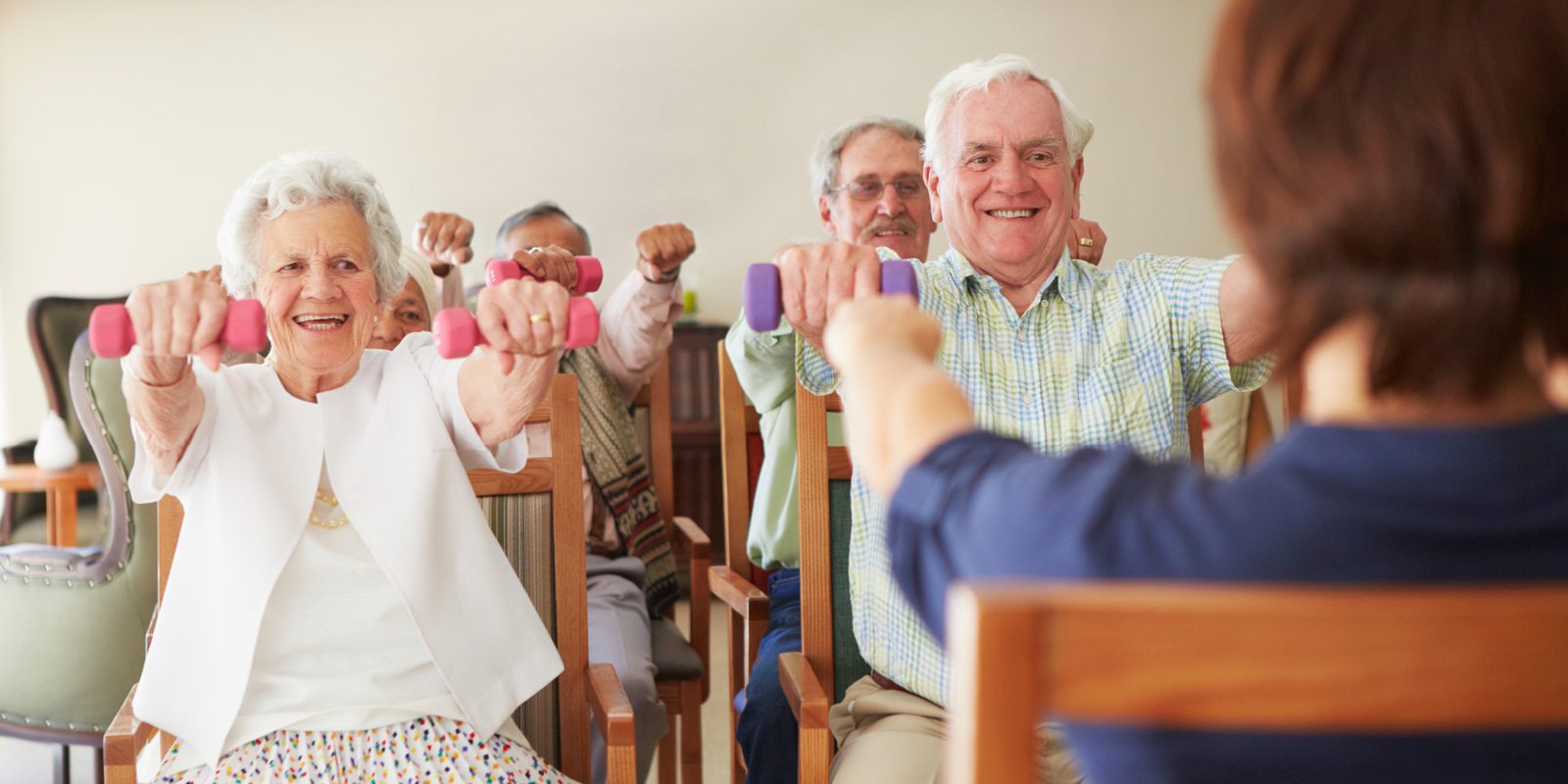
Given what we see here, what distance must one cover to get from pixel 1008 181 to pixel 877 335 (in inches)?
39.5

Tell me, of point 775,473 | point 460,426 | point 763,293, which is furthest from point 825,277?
point 775,473

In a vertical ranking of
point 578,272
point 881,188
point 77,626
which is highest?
point 881,188

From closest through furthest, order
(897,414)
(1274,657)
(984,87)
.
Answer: (1274,657), (897,414), (984,87)

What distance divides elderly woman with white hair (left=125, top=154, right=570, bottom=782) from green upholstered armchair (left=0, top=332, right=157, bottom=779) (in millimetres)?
935

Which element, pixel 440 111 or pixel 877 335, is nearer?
pixel 877 335

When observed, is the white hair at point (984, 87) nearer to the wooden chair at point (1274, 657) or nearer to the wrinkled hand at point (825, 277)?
the wrinkled hand at point (825, 277)

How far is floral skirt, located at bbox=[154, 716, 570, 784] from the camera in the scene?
4.78ft

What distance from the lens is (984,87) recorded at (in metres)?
1.90

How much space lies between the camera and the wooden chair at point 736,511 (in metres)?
2.35

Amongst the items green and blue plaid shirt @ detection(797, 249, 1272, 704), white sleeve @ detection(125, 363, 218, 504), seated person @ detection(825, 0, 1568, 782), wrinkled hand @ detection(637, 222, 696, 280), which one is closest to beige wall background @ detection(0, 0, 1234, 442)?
wrinkled hand @ detection(637, 222, 696, 280)

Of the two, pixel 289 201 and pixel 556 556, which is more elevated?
pixel 289 201

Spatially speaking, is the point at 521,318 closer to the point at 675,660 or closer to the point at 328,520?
the point at 328,520

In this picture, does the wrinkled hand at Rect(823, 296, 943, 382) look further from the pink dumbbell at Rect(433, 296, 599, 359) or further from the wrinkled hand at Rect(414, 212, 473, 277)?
the wrinkled hand at Rect(414, 212, 473, 277)

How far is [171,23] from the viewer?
521 cm
